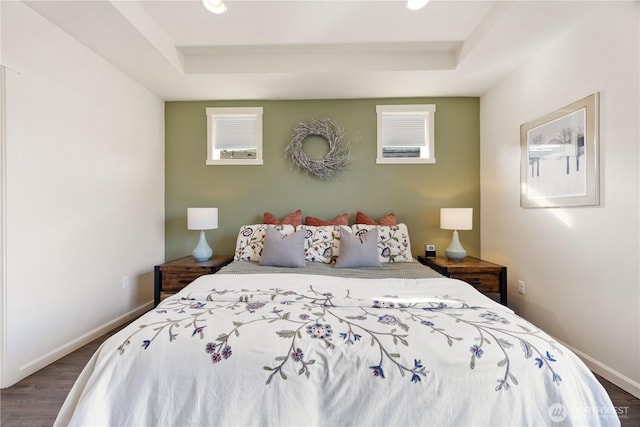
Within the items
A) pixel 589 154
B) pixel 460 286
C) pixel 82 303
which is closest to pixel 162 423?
pixel 460 286

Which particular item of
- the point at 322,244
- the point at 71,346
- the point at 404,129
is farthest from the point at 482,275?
the point at 71,346

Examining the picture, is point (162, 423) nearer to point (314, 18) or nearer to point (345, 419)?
point (345, 419)

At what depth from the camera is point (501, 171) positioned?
2.80m

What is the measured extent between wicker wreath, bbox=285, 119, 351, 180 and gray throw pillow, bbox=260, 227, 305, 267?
3.32 ft

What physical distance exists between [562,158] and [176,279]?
3423mm

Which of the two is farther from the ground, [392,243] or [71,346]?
[392,243]

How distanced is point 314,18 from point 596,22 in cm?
194

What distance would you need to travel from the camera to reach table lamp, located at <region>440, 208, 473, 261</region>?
2.69 m

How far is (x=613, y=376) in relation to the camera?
A: 67.9 inches

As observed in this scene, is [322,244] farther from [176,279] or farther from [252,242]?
[176,279]

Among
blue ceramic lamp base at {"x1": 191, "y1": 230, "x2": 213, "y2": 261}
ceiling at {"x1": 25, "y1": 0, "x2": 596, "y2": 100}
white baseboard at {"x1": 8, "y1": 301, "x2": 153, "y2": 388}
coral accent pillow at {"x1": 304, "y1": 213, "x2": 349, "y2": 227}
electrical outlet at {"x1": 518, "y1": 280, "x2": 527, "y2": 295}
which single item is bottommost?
white baseboard at {"x1": 8, "y1": 301, "x2": 153, "y2": 388}

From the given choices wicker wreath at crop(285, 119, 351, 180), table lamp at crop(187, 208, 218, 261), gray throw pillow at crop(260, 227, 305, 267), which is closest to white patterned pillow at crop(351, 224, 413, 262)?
gray throw pillow at crop(260, 227, 305, 267)

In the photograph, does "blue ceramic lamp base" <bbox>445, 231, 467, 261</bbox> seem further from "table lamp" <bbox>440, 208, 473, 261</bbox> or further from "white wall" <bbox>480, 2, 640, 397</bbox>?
"white wall" <bbox>480, 2, 640, 397</bbox>

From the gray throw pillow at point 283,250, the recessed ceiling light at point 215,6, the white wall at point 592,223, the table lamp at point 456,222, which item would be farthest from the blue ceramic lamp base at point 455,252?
the recessed ceiling light at point 215,6
